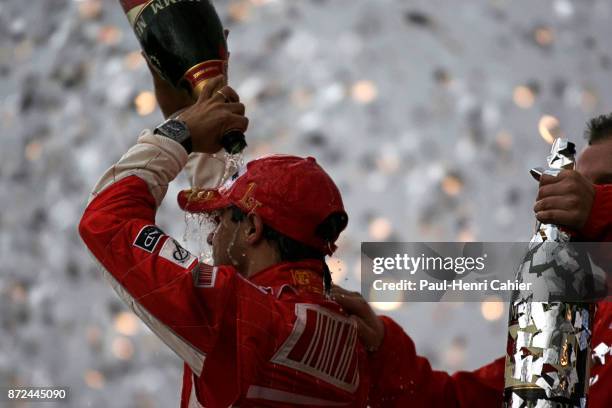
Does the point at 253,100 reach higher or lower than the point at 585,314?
higher

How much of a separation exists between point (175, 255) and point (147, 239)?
39 millimetres

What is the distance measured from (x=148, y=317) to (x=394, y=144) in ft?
4.55

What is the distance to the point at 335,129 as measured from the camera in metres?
2.59

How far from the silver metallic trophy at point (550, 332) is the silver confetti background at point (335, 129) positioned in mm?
1453

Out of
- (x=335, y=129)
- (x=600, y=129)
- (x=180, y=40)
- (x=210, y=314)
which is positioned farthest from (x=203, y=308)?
(x=335, y=129)

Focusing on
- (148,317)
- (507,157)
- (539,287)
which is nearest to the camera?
(539,287)

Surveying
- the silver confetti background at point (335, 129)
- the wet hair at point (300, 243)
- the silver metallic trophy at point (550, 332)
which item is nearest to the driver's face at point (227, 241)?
the wet hair at point (300, 243)

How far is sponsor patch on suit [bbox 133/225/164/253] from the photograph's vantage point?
1244 mm

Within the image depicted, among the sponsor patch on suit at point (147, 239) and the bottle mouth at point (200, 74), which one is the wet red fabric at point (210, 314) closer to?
the sponsor patch on suit at point (147, 239)

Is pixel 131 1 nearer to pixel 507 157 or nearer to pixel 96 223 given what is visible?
pixel 96 223

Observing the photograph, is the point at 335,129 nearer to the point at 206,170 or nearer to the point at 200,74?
the point at 206,170

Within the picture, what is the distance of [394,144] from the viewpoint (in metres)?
2.55

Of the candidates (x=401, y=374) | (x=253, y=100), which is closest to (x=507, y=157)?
(x=253, y=100)

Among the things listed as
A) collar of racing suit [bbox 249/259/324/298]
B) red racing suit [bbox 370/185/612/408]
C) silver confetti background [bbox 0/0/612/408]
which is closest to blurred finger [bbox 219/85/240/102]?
collar of racing suit [bbox 249/259/324/298]
